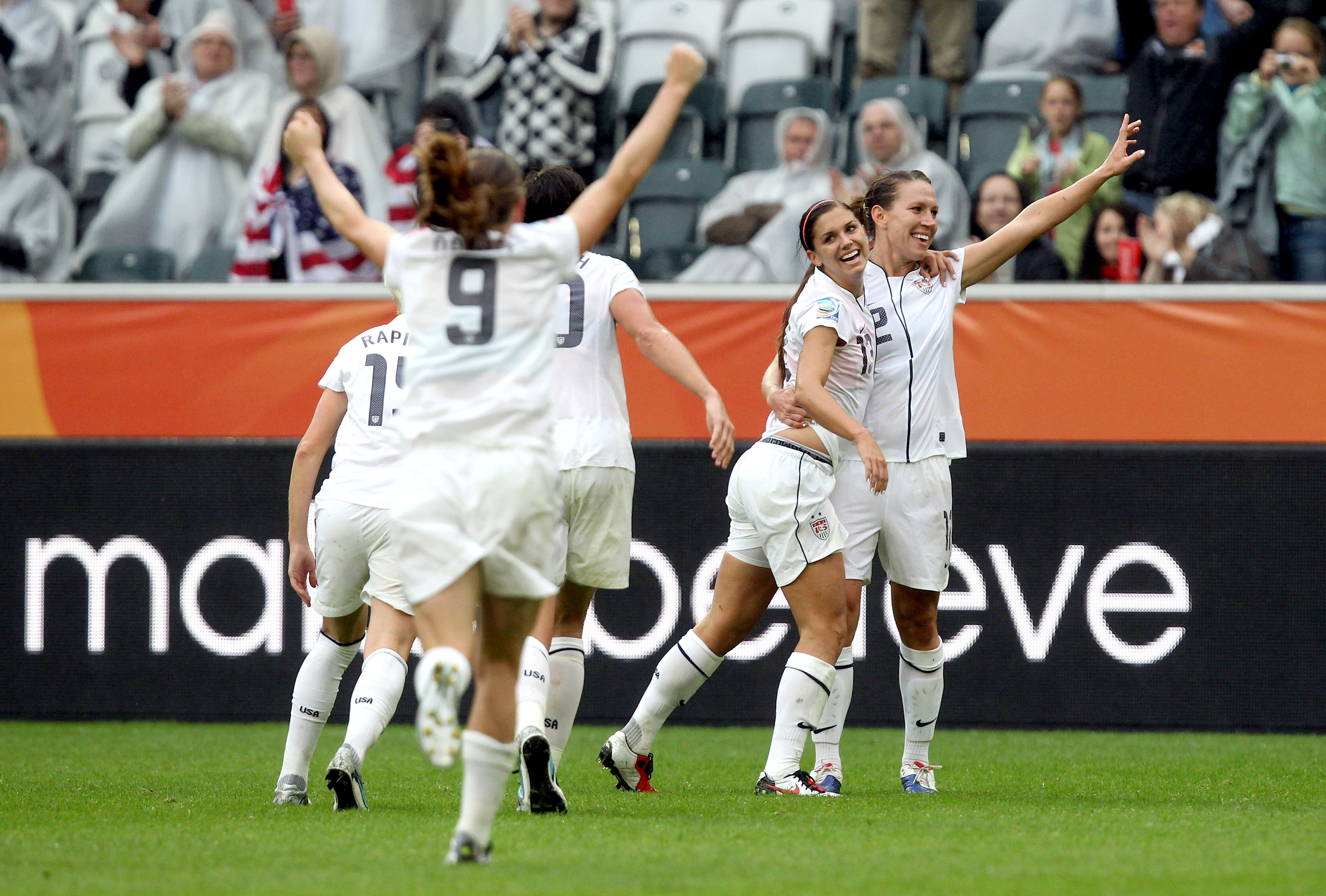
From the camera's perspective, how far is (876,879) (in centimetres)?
370

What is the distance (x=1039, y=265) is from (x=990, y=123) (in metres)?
2.04

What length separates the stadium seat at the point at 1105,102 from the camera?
10.6 meters

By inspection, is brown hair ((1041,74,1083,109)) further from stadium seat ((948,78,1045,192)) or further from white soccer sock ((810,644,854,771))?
white soccer sock ((810,644,854,771))

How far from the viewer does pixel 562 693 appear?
217 inches

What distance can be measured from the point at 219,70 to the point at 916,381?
24.9 feet

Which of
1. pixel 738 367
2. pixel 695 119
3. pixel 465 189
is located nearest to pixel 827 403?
pixel 465 189

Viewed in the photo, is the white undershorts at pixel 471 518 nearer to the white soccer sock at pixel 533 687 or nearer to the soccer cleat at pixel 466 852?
the soccer cleat at pixel 466 852

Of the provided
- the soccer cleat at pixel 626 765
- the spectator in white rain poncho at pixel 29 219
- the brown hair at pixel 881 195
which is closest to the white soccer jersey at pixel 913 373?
the brown hair at pixel 881 195

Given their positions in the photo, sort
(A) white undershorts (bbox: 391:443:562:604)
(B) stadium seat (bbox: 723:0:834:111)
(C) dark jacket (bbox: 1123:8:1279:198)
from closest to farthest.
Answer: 1. (A) white undershorts (bbox: 391:443:562:604)
2. (C) dark jacket (bbox: 1123:8:1279:198)
3. (B) stadium seat (bbox: 723:0:834:111)

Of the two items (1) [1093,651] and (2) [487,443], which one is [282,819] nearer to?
(2) [487,443]

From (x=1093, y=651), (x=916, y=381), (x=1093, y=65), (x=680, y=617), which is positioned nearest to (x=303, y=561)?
(x=916, y=381)

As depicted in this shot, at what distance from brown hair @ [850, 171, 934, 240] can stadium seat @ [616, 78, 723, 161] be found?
19.0 ft

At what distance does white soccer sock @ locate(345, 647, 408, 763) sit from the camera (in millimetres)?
5016

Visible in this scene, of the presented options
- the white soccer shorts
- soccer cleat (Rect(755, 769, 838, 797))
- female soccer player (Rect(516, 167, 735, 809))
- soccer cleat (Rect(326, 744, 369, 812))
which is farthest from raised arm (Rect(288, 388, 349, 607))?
soccer cleat (Rect(755, 769, 838, 797))
